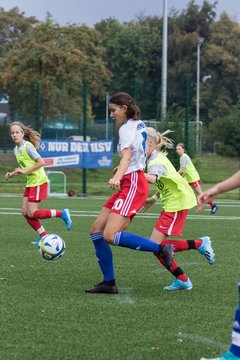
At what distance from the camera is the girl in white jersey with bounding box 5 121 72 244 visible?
11.0 meters

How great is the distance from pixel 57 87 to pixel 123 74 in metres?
28.7

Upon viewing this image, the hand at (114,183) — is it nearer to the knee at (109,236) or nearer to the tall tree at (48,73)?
the knee at (109,236)

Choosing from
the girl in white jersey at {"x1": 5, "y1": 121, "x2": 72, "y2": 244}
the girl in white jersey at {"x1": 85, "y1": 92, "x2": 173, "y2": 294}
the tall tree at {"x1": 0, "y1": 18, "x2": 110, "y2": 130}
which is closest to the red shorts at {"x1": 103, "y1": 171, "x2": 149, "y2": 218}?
the girl in white jersey at {"x1": 85, "y1": 92, "x2": 173, "y2": 294}

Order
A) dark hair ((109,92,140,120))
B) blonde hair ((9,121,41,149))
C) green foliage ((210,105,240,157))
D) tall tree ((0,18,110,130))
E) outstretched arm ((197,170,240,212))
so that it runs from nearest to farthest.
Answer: outstretched arm ((197,170,240,212)), dark hair ((109,92,140,120)), blonde hair ((9,121,41,149)), green foliage ((210,105,240,157)), tall tree ((0,18,110,130))

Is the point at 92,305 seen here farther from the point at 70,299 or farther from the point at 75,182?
the point at 75,182

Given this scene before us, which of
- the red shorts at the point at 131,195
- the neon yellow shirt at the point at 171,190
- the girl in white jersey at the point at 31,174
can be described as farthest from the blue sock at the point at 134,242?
the girl in white jersey at the point at 31,174

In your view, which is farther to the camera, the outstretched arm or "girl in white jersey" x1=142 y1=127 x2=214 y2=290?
"girl in white jersey" x1=142 y1=127 x2=214 y2=290

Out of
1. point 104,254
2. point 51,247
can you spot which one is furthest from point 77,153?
point 104,254

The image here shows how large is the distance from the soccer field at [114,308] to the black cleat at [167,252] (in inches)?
14.6

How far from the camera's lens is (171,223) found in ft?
25.3

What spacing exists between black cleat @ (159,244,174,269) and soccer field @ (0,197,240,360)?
1.21 feet

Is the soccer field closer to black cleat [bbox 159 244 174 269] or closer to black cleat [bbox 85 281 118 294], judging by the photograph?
black cleat [bbox 85 281 118 294]

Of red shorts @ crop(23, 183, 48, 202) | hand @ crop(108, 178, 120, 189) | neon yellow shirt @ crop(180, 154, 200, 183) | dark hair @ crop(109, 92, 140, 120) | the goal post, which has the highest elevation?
dark hair @ crop(109, 92, 140, 120)

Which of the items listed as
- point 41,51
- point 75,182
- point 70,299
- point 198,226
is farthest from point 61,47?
point 70,299
